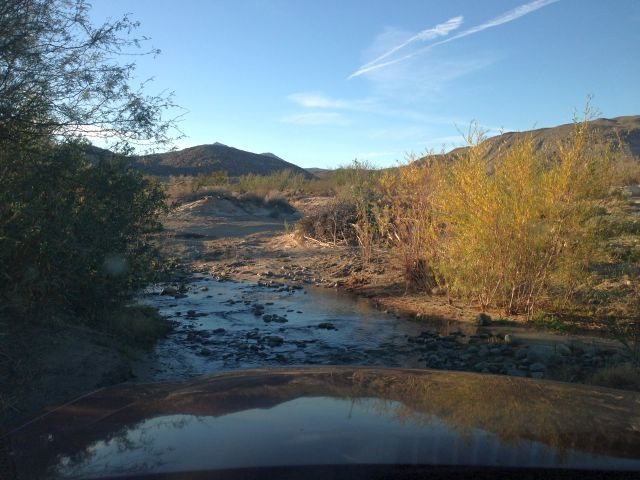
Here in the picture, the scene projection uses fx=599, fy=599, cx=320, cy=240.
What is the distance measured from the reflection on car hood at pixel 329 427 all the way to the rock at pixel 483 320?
6554 millimetres

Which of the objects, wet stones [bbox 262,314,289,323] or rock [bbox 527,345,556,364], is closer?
rock [bbox 527,345,556,364]

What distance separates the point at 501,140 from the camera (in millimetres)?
10922

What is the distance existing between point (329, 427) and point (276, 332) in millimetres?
7125

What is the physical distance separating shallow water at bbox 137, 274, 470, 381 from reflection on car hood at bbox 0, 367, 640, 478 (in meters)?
4.21

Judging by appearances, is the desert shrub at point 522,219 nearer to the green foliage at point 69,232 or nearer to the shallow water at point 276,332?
the shallow water at point 276,332

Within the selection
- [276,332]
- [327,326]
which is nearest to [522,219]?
[327,326]

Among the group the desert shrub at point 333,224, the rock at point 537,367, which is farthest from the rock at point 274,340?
the desert shrub at point 333,224

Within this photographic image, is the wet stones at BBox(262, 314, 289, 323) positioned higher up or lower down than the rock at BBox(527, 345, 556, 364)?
→ lower down

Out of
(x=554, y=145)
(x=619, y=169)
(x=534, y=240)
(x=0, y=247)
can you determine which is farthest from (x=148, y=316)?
(x=619, y=169)

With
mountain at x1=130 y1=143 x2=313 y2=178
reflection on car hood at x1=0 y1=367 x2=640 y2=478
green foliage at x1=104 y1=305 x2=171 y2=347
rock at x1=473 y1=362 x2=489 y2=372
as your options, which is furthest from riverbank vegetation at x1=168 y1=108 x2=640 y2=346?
mountain at x1=130 y1=143 x2=313 y2=178

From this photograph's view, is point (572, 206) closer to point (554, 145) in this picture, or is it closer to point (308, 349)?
point (554, 145)

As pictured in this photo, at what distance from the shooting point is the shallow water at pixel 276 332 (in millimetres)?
8094

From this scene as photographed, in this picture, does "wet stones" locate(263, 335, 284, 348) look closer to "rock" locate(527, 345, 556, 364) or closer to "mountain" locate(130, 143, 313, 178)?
"rock" locate(527, 345, 556, 364)

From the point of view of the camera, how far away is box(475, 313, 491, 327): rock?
10.1 metres
